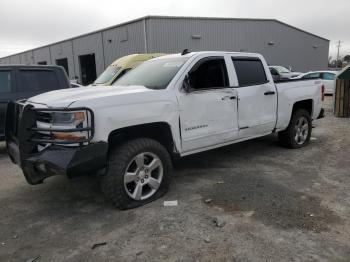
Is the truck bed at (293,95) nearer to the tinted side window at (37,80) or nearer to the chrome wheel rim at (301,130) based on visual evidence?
the chrome wheel rim at (301,130)

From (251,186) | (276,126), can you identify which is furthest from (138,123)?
(276,126)

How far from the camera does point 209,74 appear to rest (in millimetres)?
5113

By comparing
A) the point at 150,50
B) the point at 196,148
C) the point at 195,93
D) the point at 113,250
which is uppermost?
the point at 150,50

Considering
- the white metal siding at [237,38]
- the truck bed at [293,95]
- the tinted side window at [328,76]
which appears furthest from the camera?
the white metal siding at [237,38]

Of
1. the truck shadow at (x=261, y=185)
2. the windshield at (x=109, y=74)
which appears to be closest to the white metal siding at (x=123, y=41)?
the windshield at (x=109, y=74)

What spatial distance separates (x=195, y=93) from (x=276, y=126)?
2.20 m

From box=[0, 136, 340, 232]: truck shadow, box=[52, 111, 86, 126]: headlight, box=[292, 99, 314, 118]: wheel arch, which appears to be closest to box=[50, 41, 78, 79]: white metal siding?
box=[292, 99, 314, 118]: wheel arch

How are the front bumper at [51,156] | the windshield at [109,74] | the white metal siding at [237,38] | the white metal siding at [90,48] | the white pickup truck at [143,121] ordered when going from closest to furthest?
the front bumper at [51,156] → the white pickup truck at [143,121] → the windshield at [109,74] → the white metal siding at [237,38] → the white metal siding at [90,48]

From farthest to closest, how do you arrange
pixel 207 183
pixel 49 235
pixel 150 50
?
pixel 150 50 → pixel 207 183 → pixel 49 235

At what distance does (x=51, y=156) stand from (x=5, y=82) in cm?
425

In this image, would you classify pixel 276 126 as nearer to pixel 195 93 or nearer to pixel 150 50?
pixel 195 93

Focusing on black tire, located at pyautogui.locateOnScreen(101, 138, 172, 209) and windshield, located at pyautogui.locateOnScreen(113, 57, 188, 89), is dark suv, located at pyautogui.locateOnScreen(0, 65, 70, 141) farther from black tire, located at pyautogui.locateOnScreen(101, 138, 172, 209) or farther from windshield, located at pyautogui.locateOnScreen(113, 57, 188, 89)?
black tire, located at pyautogui.locateOnScreen(101, 138, 172, 209)

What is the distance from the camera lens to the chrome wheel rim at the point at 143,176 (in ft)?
13.7

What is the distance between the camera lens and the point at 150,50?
23703 millimetres
